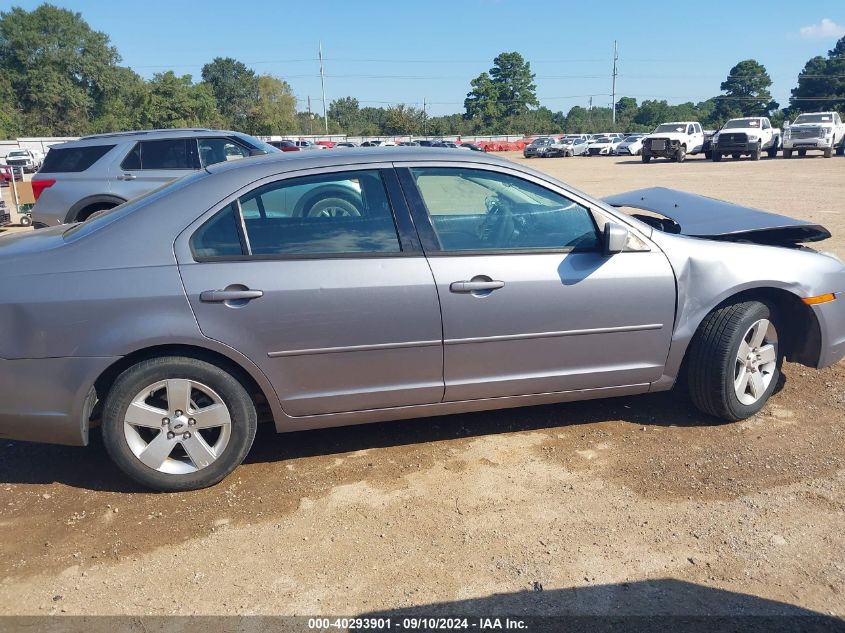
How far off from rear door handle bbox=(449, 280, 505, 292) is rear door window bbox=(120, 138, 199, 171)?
689 cm

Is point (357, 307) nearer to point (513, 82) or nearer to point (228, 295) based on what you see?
point (228, 295)

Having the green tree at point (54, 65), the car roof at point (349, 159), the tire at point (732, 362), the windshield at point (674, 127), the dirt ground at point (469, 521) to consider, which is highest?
the green tree at point (54, 65)

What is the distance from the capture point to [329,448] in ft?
13.3

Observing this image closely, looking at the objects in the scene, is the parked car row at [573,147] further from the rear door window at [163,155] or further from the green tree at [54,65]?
the green tree at [54,65]

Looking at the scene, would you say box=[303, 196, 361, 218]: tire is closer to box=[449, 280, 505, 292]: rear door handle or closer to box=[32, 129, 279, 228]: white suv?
box=[449, 280, 505, 292]: rear door handle

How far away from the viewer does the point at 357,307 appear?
11.5ft

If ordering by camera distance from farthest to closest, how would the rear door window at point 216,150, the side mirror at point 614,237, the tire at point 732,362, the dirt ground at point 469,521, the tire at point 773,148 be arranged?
the tire at point 773,148 → the rear door window at point 216,150 → the tire at point 732,362 → the side mirror at point 614,237 → the dirt ground at point 469,521

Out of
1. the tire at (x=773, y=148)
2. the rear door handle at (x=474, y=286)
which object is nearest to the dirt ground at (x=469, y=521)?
the rear door handle at (x=474, y=286)

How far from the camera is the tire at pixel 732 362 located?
404 cm

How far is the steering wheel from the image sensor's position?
12.6ft

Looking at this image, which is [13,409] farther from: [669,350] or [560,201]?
[669,350]

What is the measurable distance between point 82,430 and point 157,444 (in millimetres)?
359

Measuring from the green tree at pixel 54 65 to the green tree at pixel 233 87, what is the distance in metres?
12.9

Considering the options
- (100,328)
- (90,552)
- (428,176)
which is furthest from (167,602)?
(428,176)
